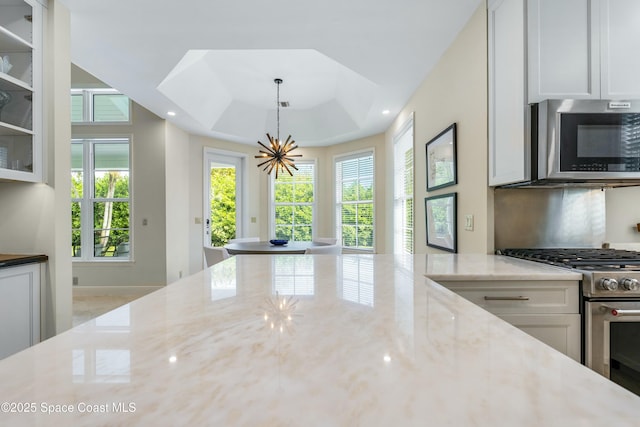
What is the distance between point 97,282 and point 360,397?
18.1ft

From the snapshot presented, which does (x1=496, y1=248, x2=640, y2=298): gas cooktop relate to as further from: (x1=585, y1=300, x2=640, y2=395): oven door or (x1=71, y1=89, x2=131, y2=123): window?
(x1=71, y1=89, x2=131, y2=123): window

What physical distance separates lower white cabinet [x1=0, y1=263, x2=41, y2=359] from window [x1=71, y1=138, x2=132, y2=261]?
2.85 m

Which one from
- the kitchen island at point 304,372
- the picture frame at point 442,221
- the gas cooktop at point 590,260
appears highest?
the picture frame at point 442,221

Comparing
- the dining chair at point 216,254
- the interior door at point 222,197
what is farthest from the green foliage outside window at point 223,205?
the dining chair at point 216,254

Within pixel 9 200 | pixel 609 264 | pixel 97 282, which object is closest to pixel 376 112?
pixel 609 264

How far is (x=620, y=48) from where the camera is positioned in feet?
5.74

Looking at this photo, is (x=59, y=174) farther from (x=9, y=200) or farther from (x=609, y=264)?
(x=609, y=264)

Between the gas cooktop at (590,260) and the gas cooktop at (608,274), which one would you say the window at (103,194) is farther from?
the gas cooktop at (608,274)

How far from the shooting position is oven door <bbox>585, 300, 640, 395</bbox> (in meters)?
1.33

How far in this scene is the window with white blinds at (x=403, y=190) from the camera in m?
3.95

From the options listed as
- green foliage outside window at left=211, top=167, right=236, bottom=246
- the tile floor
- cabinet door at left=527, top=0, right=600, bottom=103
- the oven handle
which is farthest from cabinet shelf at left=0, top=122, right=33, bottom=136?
green foliage outside window at left=211, top=167, right=236, bottom=246

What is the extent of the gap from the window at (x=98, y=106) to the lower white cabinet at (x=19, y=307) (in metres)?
3.40

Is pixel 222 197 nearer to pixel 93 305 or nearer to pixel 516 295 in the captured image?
pixel 93 305

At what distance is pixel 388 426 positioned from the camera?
38cm
